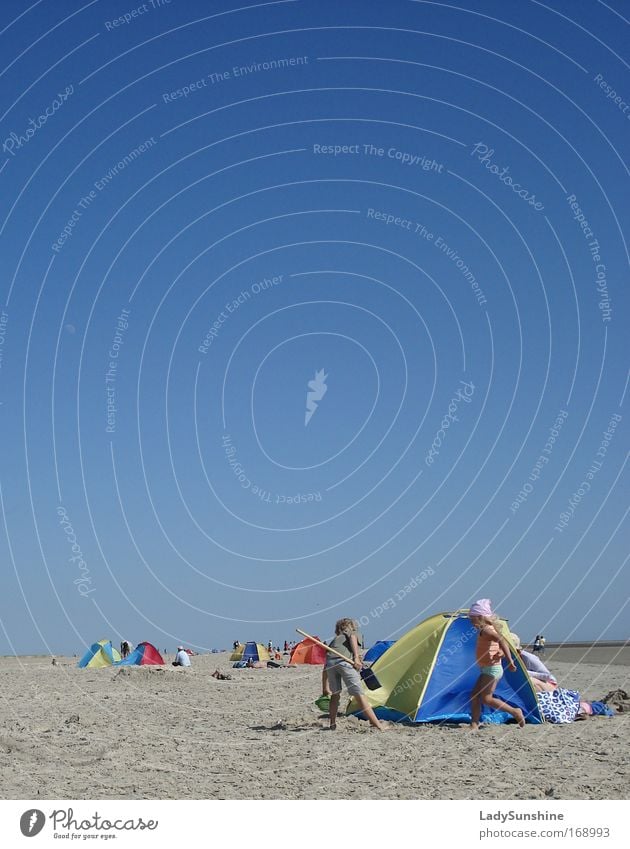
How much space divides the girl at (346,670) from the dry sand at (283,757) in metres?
0.37

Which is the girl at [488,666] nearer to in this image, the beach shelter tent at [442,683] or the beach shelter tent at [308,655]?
the beach shelter tent at [442,683]

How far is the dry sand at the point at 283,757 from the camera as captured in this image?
9789 millimetres

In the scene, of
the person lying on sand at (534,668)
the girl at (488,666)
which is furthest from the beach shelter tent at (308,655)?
the girl at (488,666)

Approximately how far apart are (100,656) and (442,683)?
32597 mm

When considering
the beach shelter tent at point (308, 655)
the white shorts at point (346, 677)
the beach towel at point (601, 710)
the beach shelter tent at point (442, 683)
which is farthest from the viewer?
the beach shelter tent at point (308, 655)

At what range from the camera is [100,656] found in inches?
1751

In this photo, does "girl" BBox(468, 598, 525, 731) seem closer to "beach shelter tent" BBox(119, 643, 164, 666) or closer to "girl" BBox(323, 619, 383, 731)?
"girl" BBox(323, 619, 383, 731)

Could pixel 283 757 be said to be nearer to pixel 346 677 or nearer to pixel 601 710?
pixel 346 677

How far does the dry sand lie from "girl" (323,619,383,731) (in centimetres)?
37
